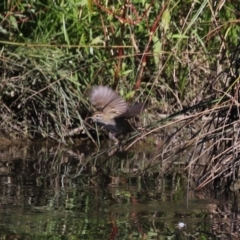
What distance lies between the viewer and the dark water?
4.29m

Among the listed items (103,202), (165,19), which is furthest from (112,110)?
(103,202)

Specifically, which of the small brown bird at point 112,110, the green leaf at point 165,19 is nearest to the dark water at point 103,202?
the small brown bird at point 112,110

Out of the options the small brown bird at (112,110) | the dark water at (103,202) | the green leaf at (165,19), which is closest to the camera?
the dark water at (103,202)

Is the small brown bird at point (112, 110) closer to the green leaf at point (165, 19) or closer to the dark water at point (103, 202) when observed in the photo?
the dark water at point (103, 202)

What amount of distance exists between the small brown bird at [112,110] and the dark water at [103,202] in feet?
0.86

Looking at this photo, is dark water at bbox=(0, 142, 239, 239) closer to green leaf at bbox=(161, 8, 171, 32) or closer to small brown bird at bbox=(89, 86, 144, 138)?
small brown bird at bbox=(89, 86, 144, 138)

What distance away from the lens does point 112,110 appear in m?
5.95

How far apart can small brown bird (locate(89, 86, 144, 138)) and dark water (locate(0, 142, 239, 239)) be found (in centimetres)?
26

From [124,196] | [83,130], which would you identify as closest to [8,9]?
[83,130]

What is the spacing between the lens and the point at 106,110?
6.00 metres

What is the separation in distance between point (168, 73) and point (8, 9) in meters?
1.27

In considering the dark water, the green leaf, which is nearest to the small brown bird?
the dark water

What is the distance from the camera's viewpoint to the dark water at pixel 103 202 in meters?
4.29

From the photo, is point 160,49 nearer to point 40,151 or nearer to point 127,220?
point 40,151
